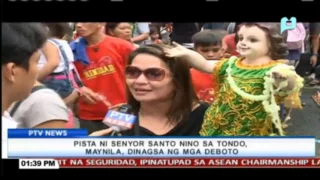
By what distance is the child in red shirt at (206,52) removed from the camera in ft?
20.1

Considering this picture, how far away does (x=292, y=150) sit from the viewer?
618cm

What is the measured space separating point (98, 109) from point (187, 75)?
72 cm

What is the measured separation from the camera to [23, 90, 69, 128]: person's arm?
6.23 m

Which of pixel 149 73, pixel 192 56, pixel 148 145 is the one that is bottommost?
pixel 148 145

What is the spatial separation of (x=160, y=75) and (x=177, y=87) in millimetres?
157

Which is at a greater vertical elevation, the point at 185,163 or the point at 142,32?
the point at 142,32

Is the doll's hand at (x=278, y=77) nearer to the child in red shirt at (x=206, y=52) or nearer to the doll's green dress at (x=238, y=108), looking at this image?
the doll's green dress at (x=238, y=108)

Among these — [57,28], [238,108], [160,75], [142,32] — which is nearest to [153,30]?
[142,32]

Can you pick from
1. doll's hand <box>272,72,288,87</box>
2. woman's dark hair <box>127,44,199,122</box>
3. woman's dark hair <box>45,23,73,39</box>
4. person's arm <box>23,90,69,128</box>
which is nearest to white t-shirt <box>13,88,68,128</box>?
person's arm <box>23,90,69,128</box>

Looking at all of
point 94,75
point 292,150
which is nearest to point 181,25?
point 94,75

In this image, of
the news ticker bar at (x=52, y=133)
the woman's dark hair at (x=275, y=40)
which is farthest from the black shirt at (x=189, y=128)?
the woman's dark hair at (x=275, y=40)

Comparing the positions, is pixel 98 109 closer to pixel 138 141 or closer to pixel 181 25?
pixel 138 141

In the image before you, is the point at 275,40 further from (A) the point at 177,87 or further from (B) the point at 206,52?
(A) the point at 177,87

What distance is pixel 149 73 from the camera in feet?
20.2
